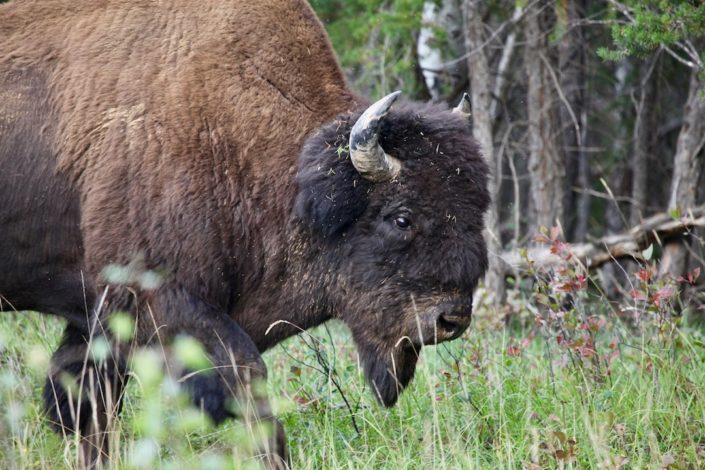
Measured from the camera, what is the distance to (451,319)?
4.30m

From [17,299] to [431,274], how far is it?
2044mm

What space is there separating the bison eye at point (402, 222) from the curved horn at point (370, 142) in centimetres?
23

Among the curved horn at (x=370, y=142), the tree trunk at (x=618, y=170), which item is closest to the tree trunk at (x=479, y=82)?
the tree trunk at (x=618, y=170)

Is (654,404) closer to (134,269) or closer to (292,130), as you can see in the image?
(292,130)

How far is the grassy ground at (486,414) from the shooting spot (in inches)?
154

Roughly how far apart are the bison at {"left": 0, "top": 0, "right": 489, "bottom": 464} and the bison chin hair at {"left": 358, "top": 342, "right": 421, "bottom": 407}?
0.01 meters

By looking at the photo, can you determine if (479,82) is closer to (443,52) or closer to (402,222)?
(443,52)

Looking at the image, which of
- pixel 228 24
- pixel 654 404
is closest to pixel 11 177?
pixel 228 24

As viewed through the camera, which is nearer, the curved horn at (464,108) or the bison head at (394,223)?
the bison head at (394,223)

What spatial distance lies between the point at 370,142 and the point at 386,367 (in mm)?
1094

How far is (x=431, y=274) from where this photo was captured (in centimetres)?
430

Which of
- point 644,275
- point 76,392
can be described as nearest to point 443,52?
point 644,275

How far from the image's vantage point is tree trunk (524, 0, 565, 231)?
27.6 ft

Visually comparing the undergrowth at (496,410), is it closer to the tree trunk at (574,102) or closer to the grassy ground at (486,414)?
the grassy ground at (486,414)
